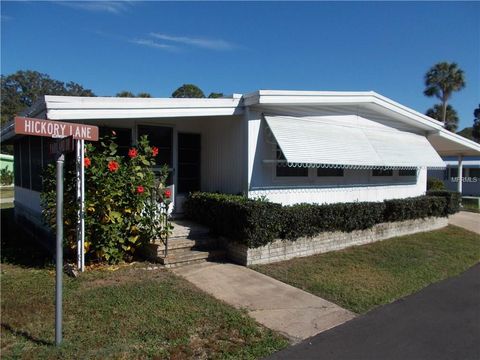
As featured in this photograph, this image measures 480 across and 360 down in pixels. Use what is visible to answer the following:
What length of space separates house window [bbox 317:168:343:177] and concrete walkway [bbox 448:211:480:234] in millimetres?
5136

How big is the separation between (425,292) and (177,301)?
12.3 feet

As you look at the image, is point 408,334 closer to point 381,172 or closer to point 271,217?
point 271,217

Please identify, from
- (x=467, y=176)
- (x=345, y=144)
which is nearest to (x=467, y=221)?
(x=345, y=144)

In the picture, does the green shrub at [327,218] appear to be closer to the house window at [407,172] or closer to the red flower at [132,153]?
the red flower at [132,153]

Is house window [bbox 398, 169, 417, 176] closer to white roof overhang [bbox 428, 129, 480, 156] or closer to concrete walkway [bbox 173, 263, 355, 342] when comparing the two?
white roof overhang [bbox 428, 129, 480, 156]

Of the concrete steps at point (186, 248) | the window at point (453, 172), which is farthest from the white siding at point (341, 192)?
the window at point (453, 172)

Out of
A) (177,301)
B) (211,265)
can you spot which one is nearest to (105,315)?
(177,301)

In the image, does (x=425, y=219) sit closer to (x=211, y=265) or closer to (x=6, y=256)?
(x=211, y=265)

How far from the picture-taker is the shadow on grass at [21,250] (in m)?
6.98

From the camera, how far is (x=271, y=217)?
7152 millimetres

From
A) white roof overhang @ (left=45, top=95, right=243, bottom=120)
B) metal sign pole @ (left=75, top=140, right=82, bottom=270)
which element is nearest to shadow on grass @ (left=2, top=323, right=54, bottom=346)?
metal sign pole @ (left=75, top=140, right=82, bottom=270)

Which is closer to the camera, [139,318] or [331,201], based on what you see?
[139,318]

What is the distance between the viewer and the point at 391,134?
38.1 ft

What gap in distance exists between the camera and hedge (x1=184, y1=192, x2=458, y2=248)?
703 centimetres
